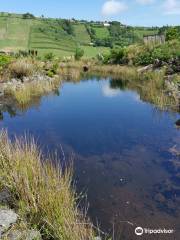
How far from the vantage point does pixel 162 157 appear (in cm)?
1063

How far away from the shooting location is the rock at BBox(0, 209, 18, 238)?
5825 mm

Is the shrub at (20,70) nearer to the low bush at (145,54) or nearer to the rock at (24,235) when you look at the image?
the low bush at (145,54)

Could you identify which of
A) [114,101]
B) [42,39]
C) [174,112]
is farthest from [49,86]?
[42,39]

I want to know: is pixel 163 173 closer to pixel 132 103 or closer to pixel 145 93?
pixel 132 103

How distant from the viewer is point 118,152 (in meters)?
11.4

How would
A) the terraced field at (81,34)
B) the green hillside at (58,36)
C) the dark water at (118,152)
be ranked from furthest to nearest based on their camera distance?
the terraced field at (81,34), the green hillside at (58,36), the dark water at (118,152)

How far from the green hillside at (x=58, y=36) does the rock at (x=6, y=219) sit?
62.2 m

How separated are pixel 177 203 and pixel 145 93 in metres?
14.0

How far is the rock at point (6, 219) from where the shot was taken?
5.82m

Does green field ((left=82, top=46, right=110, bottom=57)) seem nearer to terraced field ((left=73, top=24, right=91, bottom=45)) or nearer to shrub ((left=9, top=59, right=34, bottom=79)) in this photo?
terraced field ((left=73, top=24, right=91, bottom=45))

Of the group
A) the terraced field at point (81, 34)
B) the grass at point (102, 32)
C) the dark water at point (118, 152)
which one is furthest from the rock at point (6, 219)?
the grass at point (102, 32)

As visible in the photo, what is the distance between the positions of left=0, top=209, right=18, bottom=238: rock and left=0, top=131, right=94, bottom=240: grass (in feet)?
0.57

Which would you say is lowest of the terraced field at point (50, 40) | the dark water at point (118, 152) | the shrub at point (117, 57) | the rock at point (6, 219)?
the dark water at point (118, 152)

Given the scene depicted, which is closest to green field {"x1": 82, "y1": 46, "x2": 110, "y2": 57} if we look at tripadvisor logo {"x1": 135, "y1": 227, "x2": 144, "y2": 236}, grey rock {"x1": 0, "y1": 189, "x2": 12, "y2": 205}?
grey rock {"x1": 0, "y1": 189, "x2": 12, "y2": 205}
